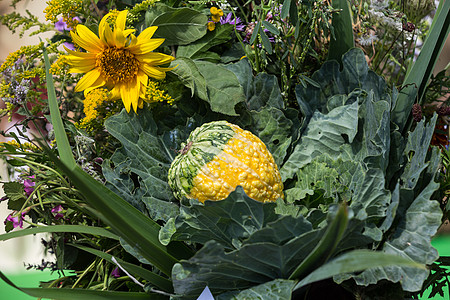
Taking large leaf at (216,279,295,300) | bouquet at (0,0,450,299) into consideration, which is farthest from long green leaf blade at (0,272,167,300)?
large leaf at (216,279,295,300)

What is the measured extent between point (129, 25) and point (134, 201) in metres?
0.29

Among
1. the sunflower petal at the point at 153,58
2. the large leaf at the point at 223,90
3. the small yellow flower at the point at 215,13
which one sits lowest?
the large leaf at the point at 223,90

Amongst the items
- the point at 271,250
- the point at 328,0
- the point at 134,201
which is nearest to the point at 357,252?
the point at 271,250

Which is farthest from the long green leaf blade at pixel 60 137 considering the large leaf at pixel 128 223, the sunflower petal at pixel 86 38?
the sunflower petal at pixel 86 38

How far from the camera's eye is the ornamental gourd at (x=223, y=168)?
2.02 ft

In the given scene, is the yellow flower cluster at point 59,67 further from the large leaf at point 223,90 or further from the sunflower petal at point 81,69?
the large leaf at point 223,90

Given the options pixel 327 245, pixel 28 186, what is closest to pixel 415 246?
pixel 327 245

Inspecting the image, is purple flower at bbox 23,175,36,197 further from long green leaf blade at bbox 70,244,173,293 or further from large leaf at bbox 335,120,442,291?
large leaf at bbox 335,120,442,291

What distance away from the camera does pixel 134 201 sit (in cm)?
67

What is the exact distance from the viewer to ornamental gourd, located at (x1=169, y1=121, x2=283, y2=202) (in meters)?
0.61

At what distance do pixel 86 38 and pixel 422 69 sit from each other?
1.64 ft

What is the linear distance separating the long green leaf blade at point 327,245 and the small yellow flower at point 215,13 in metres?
0.45

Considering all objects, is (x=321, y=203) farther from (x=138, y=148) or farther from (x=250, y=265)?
(x=138, y=148)

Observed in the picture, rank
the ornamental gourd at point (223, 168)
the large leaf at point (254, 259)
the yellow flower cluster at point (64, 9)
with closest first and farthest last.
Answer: the large leaf at point (254, 259), the ornamental gourd at point (223, 168), the yellow flower cluster at point (64, 9)
